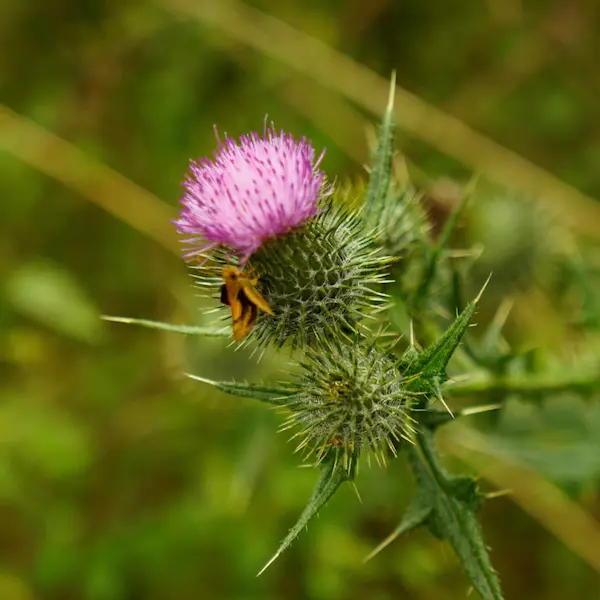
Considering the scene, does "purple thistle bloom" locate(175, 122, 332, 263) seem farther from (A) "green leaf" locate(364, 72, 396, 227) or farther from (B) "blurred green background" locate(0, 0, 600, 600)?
(B) "blurred green background" locate(0, 0, 600, 600)

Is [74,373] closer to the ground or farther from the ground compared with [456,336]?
closer to the ground

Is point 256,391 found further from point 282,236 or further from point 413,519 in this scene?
point 413,519

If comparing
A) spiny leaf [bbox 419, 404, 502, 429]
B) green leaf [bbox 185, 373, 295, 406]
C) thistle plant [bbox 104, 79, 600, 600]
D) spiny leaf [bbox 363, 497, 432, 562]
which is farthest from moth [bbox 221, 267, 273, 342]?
spiny leaf [bbox 363, 497, 432, 562]

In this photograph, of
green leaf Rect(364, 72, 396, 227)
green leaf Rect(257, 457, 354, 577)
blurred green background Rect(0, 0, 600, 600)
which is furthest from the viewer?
blurred green background Rect(0, 0, 600, 600)

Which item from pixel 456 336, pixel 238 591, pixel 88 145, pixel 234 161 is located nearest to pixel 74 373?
pixel 88 145

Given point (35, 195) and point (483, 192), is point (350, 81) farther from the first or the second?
point (35, 195)

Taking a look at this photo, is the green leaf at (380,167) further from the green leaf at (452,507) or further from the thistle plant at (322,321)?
the green leaf at (452,507)

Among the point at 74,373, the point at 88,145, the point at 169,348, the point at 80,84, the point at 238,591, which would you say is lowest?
the point at 238,591
